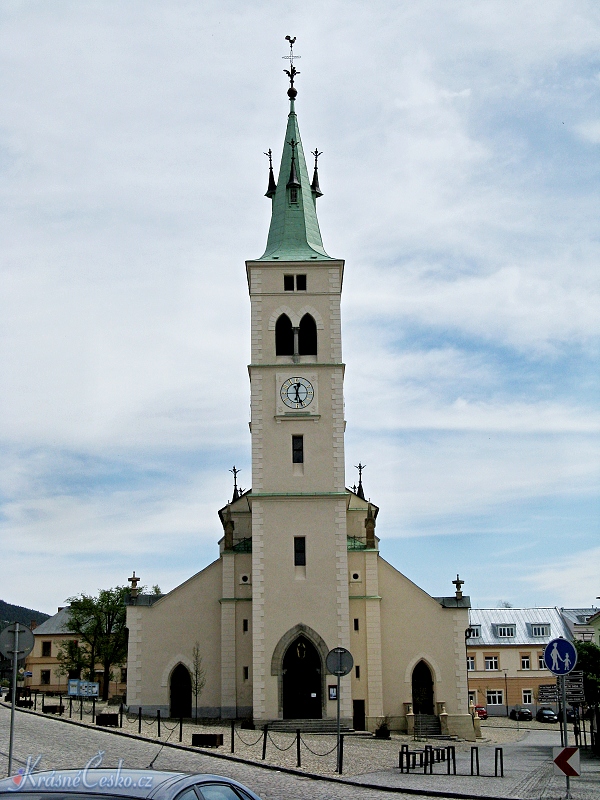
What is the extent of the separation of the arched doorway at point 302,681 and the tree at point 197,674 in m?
4.03

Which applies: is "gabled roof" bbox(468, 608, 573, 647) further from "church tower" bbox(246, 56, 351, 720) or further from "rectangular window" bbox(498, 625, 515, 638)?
"church tower" bbox(246, 56, 351, 720)

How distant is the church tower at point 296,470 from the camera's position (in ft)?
136

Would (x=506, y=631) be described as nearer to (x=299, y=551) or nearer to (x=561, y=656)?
(x=299, y=551)

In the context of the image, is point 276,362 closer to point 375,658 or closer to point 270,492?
point 270,492

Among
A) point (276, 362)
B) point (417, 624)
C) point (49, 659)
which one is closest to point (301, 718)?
point (417, 624)

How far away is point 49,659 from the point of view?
9619 centimetres

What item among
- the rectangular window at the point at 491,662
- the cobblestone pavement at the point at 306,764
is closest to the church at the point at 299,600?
the cobblestone pavement at the point at 306,764

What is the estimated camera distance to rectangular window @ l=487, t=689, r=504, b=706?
8000 cm

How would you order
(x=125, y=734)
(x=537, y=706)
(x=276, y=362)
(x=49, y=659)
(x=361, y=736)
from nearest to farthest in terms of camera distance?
(x=125, y=734), (x=361, y=736), (x=276, y=362), (x=537, y=706), (x=49, y=659)

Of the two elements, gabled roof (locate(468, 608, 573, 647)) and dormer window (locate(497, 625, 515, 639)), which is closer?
gabled roof (locate(468, 608, 573, 647))

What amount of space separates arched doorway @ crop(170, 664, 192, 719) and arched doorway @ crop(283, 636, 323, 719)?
4794 millimetres

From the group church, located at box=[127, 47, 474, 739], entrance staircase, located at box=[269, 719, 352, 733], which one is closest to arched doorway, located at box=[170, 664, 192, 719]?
church, located at box=[127, 47, 474, 739]

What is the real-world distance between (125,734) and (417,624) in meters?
16.9

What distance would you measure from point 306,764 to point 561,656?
1102cm
